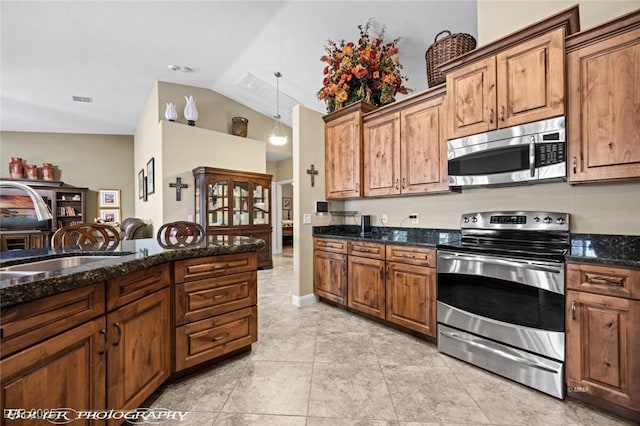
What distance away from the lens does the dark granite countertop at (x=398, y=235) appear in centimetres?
264

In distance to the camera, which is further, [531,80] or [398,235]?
[398,235]

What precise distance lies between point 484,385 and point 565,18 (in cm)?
253

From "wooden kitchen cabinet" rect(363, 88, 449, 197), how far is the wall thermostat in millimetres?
636

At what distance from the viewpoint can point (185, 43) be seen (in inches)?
158

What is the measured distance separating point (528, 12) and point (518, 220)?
1.72 metres

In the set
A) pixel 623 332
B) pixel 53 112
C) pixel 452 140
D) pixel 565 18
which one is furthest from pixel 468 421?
pixel 53 112

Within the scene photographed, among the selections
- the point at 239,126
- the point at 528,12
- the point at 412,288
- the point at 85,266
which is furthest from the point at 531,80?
the point at 239,126

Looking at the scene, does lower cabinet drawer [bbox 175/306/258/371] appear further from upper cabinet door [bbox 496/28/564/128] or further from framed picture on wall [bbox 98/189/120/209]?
framed picture on wall [bbox 98/189/120/209]

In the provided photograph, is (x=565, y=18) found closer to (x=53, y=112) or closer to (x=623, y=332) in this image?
(x=623, y=332)

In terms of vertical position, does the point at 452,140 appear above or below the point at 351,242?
above

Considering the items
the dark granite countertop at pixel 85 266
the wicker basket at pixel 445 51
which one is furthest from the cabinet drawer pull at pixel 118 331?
the wicker basket at pixel 445 51

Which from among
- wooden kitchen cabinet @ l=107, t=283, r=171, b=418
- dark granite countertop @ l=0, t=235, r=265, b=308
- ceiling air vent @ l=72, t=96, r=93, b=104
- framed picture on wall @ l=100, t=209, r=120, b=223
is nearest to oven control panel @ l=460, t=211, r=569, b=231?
dark granite countertop @ l=0, t=235, r=265, b=308

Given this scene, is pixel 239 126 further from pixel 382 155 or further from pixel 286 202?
pixel 286 202

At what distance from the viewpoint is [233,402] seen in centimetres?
169
